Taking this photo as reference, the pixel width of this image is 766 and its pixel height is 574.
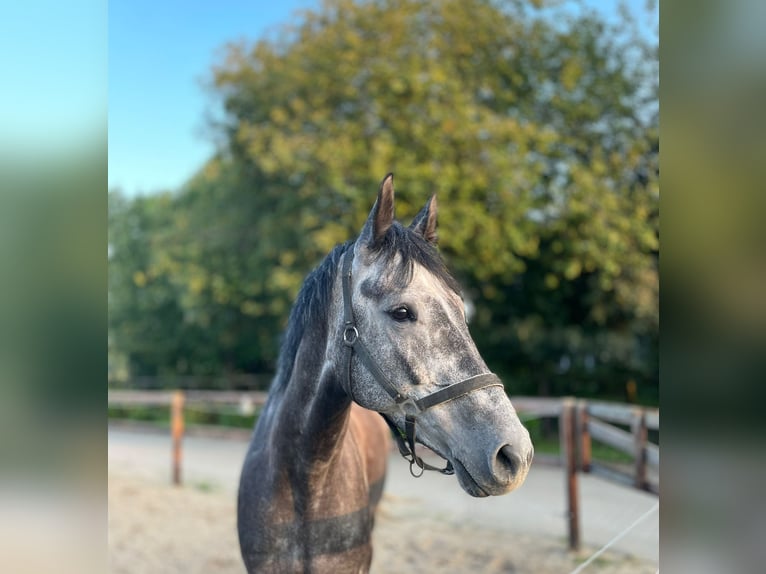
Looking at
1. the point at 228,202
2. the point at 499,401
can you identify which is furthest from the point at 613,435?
the point at 228,202

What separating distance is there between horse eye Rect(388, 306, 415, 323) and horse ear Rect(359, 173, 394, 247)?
0.22m

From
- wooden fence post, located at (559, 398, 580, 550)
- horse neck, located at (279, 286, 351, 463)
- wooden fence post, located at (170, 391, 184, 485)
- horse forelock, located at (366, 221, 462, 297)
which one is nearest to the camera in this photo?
horse forelock, located at (366, 221, 462, 297)

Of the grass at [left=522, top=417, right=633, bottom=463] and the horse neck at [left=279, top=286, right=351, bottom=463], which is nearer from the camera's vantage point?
the horse neck at [left=279, top=286, right=351, bottom=463]

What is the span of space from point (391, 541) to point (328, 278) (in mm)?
3941

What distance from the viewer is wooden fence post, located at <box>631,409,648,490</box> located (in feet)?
14.5

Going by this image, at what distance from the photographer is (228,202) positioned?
33.0 ft

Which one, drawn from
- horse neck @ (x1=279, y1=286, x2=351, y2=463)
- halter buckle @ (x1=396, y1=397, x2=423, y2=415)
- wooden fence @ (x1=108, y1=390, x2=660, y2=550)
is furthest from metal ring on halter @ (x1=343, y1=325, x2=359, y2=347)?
wooden fence @ (x1=108, y1=390, x2=660, y2=550)

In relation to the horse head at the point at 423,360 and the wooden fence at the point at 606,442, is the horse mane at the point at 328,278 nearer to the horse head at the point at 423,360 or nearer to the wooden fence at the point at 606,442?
the horse head at the point at 423,360

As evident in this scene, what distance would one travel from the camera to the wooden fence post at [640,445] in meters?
4.41

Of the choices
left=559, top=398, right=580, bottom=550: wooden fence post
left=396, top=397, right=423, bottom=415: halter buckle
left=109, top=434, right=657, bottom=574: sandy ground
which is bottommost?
left=109, top=434, right=657, bottom=574: sandy ground

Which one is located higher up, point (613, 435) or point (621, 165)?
point (621, 165)

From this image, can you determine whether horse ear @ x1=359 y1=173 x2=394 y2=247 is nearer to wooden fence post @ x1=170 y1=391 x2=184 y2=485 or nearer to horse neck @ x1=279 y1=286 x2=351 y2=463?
horse neck @ x1=279 y1=286 x2=351 y2=463
